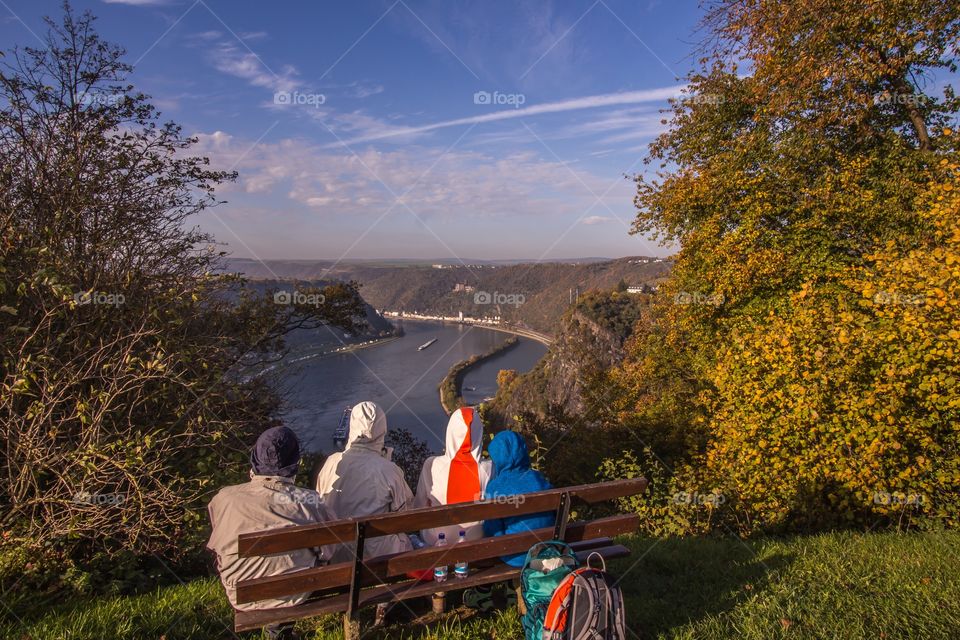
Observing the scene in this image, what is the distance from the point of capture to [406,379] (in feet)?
211

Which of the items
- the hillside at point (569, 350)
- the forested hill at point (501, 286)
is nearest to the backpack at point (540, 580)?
the hillside at point (569, 350)

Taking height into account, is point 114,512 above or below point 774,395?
below

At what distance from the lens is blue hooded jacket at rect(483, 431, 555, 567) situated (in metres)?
3.41

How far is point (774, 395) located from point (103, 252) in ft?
24.7

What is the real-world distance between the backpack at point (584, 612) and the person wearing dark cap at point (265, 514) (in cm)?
139

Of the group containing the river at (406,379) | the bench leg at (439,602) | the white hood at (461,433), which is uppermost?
the white hood at (461,433)

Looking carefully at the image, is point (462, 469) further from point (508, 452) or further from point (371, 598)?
point (371, 598)

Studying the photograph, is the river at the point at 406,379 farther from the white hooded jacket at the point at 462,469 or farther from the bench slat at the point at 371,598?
Result: the bench slat at the point at 371,598

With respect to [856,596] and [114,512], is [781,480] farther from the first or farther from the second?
[114,512]

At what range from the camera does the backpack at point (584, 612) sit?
2.61m

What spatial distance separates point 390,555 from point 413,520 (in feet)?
1.05

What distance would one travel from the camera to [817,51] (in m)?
9.91

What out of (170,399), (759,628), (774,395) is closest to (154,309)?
(170,399)

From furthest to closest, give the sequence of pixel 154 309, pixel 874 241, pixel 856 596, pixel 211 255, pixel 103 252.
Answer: pixel 874 241, pixel 211 255, pixel 103 252, pixel 154 309, pixel 856 596
